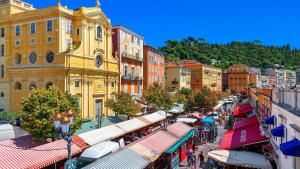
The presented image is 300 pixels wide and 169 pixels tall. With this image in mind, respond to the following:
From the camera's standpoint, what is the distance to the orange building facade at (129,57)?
169ft

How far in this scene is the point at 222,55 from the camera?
17738 centimetres

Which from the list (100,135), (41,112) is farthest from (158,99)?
(41,112)

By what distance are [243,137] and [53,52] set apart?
26.8m

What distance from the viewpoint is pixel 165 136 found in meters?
24.2

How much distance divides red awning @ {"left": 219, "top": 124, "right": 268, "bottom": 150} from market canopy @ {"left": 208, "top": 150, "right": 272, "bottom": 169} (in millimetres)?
827

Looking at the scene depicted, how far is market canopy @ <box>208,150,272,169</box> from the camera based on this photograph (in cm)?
1742

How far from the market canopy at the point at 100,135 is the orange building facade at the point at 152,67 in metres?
34.1

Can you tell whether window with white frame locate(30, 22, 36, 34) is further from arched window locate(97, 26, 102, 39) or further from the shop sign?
the shop sign

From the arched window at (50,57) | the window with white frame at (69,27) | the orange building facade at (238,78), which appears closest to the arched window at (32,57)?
the arched window at (50,57)

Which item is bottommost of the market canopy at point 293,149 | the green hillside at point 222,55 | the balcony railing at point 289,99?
the market canopy at point 293,149

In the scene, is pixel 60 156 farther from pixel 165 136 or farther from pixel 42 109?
pixel 165 136

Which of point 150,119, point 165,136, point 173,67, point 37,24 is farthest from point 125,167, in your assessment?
point 173,67

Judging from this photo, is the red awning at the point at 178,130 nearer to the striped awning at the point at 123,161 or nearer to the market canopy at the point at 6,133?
the striped awning at the point at 123,161

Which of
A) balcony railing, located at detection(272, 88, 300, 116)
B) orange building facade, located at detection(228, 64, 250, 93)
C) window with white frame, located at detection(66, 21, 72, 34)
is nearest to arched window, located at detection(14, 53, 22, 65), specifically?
window with white frame, located at detection(66, 21, 72, 34)
